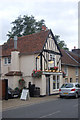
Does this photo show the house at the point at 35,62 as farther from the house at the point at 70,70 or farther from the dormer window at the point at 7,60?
the house at the point at 70,70

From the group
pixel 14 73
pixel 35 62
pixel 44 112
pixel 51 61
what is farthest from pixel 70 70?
pixel 44 112

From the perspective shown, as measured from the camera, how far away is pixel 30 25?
53188mm

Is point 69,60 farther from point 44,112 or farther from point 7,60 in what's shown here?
point 44,112

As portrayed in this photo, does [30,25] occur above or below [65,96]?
above

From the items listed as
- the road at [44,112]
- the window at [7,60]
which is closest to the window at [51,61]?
the window at [7,60]

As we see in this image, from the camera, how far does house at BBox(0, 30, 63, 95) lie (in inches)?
905

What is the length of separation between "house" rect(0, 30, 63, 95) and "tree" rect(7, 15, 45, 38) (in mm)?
26558

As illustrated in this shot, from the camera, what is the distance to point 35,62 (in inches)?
909

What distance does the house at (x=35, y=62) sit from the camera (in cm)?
2298

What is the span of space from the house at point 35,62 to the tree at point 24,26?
87.1 ft

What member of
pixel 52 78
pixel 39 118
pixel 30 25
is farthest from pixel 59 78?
pixel 30 25

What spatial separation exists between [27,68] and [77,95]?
22.6ft

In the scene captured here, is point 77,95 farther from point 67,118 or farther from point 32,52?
point 67,118

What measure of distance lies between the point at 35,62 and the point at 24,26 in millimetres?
32134
